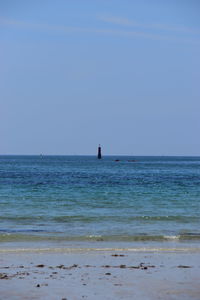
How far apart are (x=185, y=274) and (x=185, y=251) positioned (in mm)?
3878

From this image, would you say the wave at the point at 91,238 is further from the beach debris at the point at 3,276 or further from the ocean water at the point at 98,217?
the beach debris at the point at 3,276

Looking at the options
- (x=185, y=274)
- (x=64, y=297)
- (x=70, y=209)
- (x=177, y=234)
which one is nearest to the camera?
(x=64, y=297)

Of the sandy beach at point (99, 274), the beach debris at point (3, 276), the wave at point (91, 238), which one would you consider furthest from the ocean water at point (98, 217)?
the beach debris at point (3, 276)

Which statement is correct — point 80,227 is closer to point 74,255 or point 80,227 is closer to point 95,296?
point 74,255

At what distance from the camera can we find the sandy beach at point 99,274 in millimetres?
11812

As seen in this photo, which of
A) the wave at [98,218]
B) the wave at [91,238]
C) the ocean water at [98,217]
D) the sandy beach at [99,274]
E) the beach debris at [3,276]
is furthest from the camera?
the wave at [98,218]

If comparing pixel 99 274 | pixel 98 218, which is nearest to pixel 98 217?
pixel 98 218

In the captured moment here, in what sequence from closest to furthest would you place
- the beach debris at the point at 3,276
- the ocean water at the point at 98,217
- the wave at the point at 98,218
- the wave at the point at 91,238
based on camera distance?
the beach debris at the point at 3,276, the wave at the point at 91,238, the ocean water at the point at 98,217, the wave at the point at 98,218

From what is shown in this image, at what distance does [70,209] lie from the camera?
31.2 metres

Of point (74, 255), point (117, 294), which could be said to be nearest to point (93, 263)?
point (74, 255)

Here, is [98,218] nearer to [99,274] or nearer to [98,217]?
[98,217]

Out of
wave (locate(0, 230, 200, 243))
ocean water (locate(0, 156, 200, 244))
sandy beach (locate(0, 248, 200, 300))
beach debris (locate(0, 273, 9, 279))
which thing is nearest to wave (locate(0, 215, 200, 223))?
ocean water (locate(0, 156, 200, 244))

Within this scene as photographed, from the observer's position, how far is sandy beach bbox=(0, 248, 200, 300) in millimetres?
11812

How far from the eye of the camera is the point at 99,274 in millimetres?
13742
